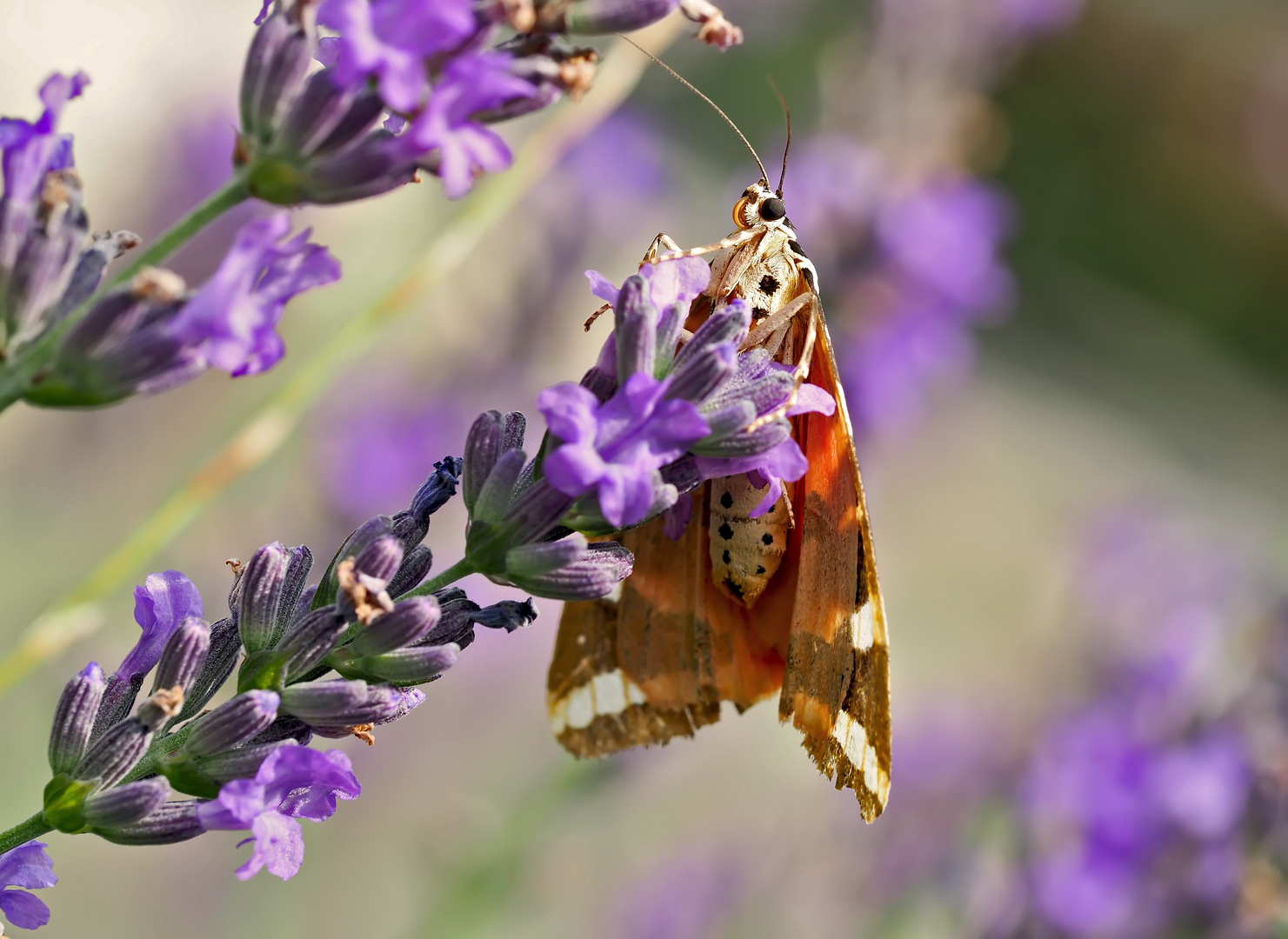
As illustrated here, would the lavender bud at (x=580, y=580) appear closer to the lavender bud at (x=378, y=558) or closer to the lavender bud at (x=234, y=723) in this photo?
the lavender bud at (x=378, y=558)

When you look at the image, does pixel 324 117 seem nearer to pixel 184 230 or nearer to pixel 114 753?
pixel 184 230

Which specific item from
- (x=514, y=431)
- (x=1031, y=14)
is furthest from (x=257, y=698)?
(x=1031, y=14)

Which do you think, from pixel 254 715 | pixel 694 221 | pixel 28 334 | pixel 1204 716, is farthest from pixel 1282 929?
pixel 694 221

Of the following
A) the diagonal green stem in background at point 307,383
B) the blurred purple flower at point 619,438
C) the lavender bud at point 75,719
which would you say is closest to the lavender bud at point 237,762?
the lavender bud at point 75,719

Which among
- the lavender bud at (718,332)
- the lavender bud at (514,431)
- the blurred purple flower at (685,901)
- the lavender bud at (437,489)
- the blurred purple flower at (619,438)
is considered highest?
the lavender bud at (718,332)

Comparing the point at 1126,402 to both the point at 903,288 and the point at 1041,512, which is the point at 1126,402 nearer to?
the point at 1041,512

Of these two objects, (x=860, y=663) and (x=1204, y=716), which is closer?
(x=860, y=663)
